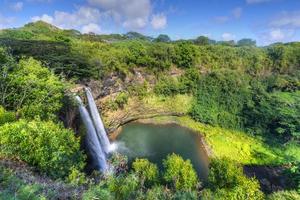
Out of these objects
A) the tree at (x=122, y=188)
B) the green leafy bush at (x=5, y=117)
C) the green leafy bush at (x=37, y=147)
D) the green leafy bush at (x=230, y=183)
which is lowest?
the green leafy bush at (x=230, y=183)

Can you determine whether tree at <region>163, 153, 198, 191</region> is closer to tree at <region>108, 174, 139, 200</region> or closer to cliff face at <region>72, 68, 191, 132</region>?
tree at <region>108, 174, 139, 200</region>

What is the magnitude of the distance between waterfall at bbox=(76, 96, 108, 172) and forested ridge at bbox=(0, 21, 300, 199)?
914 mm

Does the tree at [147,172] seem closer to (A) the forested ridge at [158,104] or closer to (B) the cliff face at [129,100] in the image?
(A) the forested ridge at [158,104]

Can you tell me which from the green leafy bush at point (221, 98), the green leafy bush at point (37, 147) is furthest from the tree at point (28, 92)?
the green leafy bush at point (221, 98)

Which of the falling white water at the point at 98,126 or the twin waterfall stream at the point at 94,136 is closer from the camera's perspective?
the twin waterfall stream at the point at 94,136

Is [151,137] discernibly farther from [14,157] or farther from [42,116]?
[14,157]

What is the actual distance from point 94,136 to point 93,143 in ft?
2.62

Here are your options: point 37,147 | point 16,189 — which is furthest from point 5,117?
point 16,189

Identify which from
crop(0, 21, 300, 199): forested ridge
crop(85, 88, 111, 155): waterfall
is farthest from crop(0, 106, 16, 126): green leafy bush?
crop(85, 88, 111, 155): waterfall

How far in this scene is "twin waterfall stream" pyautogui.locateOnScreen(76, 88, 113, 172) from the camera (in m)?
21.0

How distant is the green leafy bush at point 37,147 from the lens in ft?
38.0

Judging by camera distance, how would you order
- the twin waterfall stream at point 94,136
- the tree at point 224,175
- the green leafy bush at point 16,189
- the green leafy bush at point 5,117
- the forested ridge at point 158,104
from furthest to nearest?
1. the twin waterfall stream at point 94,136
2. the tree at point 224,175
3. the green leafy bush at point 5,117
4. the forested ridge at point 158,104
5. the green leafy bush at point 16,189

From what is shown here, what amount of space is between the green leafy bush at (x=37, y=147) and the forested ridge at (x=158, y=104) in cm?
4

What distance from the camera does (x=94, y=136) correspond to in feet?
73.8
